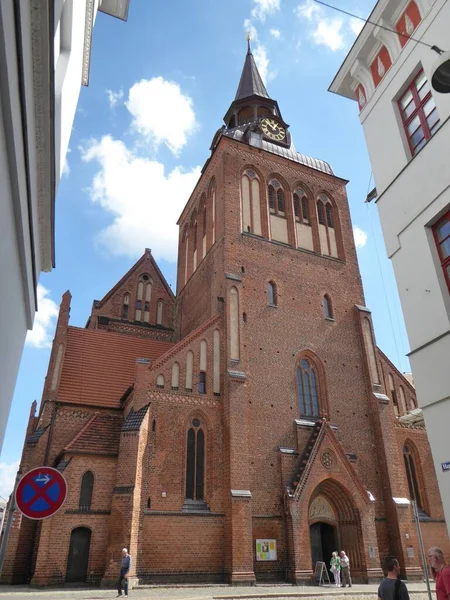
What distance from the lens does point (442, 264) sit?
25.3ft

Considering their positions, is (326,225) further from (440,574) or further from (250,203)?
(440,574)

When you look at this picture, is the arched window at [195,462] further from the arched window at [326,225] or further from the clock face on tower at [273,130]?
the clock face on tower at [273,130]

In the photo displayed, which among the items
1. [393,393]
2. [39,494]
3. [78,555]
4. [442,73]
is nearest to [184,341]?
[78,555]

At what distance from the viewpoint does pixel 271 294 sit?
21547 mm

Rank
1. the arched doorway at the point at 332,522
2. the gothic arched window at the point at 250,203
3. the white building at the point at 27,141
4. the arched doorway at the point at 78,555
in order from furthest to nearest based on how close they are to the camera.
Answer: the gothic arched window at the point at 250,203, the arched doorway at the point at 332,522, the arched doorway at the point at 78,555, the white building at the point at 27,141

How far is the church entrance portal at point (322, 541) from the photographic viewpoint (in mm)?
17562

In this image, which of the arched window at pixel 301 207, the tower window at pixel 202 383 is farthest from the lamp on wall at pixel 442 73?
the arched window at pixel 301 207

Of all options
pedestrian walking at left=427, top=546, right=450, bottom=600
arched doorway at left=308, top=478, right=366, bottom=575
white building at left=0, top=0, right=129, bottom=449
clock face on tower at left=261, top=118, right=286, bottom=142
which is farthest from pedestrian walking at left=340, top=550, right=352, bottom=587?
clock face on tower at left=261, top=118, right=286, bottom=142

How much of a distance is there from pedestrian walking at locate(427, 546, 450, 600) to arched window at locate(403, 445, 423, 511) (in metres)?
16.5

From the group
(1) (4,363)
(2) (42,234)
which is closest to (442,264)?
(2) (42,234)

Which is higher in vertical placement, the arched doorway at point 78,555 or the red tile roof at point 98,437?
the red tile roof at point 98,437

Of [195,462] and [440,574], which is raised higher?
[195,462]

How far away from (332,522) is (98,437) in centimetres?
928

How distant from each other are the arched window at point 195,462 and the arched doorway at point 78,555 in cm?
355
